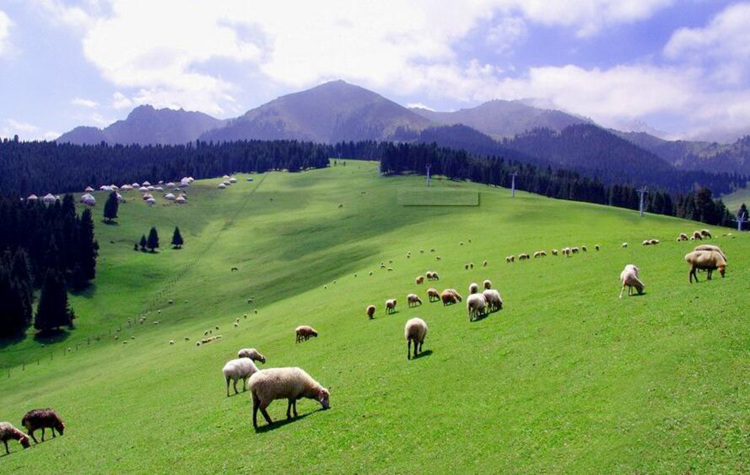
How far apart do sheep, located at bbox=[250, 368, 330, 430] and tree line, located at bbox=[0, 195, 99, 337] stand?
85639 mm

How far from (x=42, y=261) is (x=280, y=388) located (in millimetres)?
129527

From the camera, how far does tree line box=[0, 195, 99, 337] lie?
91938 mm

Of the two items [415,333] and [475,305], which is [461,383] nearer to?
[415,333]

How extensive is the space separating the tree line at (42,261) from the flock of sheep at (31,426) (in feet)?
222

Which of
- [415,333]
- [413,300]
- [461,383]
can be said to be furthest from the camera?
[413,300]

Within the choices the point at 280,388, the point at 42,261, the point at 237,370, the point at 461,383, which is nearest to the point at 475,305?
the point at 461,383

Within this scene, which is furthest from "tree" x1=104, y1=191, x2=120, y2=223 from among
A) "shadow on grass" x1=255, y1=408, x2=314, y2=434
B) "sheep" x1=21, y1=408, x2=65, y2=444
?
"shadow on grass" x1=255, y1=408, x2=314, y2=434

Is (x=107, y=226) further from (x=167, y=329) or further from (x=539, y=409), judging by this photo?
(x=539, y=409)

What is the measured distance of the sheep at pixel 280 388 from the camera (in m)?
22.1

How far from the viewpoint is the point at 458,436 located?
61.3 ft

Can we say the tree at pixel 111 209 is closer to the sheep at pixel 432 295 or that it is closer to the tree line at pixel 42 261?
the tree line at pixel 42 261

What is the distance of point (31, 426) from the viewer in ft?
106

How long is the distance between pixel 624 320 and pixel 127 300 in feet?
339

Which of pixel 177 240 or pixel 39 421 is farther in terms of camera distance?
pixel 177 240
